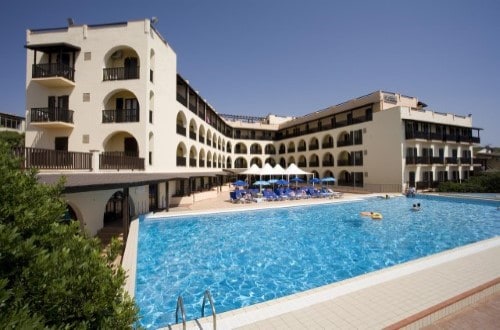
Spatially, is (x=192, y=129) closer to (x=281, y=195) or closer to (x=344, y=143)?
(x=281, y=195)

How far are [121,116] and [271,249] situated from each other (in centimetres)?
1428

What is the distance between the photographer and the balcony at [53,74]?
16500mm

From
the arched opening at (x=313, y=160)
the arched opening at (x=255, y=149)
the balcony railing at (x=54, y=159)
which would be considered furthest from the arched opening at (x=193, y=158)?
the arched opening at (x=313, y=160)

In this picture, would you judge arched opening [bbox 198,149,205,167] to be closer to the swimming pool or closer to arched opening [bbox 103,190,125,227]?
the swimming pool

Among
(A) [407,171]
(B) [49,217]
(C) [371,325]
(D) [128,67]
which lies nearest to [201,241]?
(C) [371,325]

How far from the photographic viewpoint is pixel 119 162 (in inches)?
579

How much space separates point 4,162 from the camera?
105 inches

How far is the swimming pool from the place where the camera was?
7.65 meters

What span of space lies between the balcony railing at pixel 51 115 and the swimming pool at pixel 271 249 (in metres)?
10.1

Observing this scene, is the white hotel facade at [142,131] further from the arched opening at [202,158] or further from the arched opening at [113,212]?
the arched opening at [202,158]

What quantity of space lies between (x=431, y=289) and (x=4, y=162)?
29.3ft

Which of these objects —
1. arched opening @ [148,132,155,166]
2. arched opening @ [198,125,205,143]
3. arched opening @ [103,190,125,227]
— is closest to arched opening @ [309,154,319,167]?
arched opening @ [198,125,205,143]

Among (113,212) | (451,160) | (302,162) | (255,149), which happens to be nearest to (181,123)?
(113,212)

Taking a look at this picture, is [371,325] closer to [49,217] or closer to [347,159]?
[49,217]
